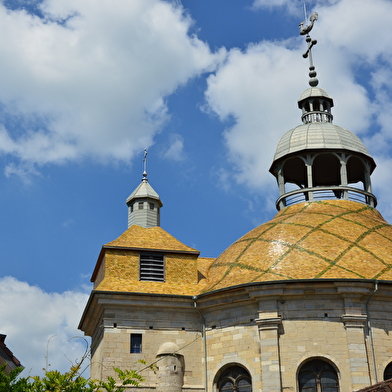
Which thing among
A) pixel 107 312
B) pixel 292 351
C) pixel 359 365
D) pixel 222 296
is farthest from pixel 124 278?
pixel 359 365

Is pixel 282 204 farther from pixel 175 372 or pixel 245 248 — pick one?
pixel 175 372

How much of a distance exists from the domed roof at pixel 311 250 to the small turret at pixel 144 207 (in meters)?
4.65

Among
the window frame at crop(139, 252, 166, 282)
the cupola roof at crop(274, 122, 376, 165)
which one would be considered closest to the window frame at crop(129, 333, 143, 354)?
the window frame at crop(139, 252, 166, 282)

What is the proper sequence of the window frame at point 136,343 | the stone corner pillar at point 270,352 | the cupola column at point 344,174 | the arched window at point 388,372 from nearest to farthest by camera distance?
1. the stone corner pillar at point 270,352
2. the arched window at point 388,372
3. the window frame at point 136,343
4. the cupola column at point 344,174

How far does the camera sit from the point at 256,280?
23422mm

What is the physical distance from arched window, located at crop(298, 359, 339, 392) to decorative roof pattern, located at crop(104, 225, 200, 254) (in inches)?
268

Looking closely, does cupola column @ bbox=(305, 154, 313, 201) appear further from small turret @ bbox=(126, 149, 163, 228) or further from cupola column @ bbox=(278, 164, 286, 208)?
small turret @ bbox=(126, 149, 163, 228)

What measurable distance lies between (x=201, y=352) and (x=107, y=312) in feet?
12.2

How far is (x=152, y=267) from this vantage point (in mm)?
25953

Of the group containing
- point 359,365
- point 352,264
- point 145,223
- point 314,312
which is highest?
point 145,223

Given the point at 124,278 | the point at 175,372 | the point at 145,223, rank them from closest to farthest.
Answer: the point at 175,372 < the point at 124,278 < the point at 145,223

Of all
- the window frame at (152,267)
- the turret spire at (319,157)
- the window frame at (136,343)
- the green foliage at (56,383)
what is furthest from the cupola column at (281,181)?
the green foliage at (56,383)

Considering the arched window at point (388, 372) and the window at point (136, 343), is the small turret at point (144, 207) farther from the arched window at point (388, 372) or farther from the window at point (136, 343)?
Result: the arched window at point (388, 372)

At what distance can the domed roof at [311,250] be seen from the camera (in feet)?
76.5
